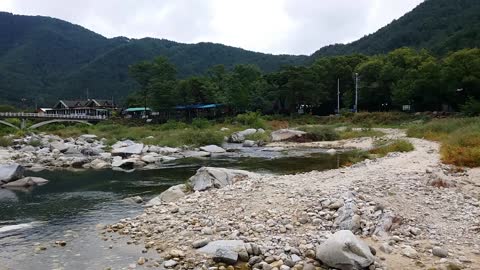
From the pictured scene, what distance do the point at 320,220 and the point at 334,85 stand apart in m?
66.0

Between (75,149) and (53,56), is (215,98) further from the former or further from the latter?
(53,56)

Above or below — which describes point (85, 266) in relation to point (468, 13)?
below

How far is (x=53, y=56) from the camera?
6924 inches

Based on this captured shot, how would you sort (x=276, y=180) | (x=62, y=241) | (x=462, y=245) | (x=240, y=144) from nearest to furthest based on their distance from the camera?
(x=462, y=245) < (x=62, y=241) < (x=276, y=180) < (x=240, y=144)

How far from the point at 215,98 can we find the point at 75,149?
4419 cm

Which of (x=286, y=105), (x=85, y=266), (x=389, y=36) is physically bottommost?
(x=85, y=266)

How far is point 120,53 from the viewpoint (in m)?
166

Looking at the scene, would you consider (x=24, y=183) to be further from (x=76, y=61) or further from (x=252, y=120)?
(x=76, y=61)

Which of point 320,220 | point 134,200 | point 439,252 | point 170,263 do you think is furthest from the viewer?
point 134,200

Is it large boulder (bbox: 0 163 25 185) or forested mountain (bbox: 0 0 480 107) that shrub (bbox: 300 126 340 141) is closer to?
large boulder (bbox: 0 163 25 185)

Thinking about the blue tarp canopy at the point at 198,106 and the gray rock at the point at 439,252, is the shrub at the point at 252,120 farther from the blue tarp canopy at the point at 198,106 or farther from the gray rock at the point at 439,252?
the gray rock at the point at 439,252

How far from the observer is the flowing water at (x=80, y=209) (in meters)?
10.3

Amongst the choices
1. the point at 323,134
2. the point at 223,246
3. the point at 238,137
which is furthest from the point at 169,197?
the point at 238,137

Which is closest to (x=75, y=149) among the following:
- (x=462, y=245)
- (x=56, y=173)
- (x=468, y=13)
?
(x=56, y=173)
